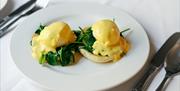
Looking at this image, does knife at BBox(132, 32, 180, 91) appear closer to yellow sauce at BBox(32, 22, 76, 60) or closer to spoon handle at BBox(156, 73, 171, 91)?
spoon handle at BBox(156, 73, 171, 91)

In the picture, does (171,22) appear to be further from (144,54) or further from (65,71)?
(65,71)

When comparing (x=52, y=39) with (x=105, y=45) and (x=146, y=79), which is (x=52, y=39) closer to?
(x=105, y=45)

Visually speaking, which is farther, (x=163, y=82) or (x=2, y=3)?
(x=2, y=3)

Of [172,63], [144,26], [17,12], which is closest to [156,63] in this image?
[172,63]

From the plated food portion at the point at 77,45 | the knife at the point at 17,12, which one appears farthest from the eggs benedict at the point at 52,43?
the knife at the point at 17,12

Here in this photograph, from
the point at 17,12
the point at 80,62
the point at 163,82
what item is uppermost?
the point at 17,12

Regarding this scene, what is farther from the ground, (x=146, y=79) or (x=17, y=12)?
(x=17, y=12)
